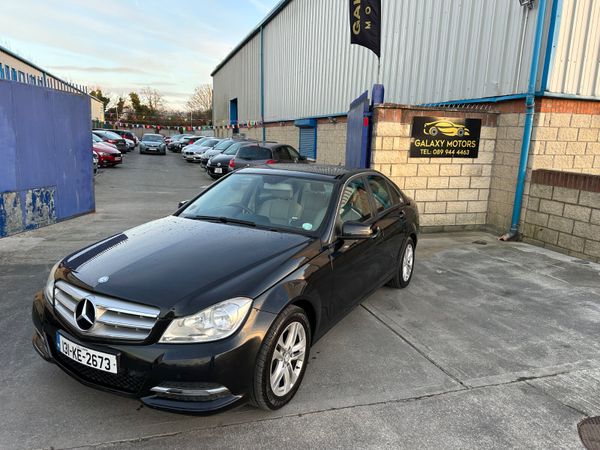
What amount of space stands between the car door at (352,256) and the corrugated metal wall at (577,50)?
5.28m

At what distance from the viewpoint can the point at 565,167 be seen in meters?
8.20

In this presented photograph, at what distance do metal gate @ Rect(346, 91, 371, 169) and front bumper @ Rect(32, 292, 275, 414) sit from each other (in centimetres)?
552

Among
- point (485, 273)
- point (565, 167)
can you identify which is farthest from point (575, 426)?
point (565, 167)

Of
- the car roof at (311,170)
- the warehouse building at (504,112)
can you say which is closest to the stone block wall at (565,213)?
the warehouse building at (504,112)

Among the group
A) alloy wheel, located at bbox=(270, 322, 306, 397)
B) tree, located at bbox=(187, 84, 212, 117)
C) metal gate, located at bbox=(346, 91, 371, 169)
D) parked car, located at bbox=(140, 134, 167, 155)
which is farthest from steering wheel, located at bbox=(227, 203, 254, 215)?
tree, located at bbox=(187, 84, 212, 117)

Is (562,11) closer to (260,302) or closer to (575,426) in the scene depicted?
(575,426)

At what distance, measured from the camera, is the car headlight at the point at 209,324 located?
2.45m

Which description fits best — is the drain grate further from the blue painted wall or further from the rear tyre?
the blue painted wall

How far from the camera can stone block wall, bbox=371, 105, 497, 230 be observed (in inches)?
311

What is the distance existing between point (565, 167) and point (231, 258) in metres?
7.64

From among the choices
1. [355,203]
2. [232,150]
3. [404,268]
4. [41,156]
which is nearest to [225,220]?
[355,203]

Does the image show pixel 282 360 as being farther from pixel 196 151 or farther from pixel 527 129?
pixel 196 151

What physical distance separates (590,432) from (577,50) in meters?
7.00

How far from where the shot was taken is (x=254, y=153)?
48.1 feet
